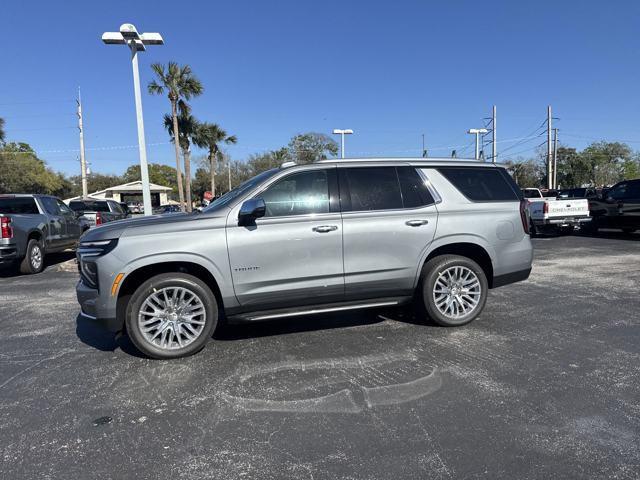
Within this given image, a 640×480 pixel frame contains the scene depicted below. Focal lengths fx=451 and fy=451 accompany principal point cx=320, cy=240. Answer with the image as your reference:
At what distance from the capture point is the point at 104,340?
506 cm

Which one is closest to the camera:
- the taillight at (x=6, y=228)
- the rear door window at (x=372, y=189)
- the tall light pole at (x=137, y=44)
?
the rear door window at (x=372, y=189)

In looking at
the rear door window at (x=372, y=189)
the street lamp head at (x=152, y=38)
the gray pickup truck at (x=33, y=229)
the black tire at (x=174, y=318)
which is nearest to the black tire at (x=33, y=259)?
the gray pickup truck at (x=33, y=229)

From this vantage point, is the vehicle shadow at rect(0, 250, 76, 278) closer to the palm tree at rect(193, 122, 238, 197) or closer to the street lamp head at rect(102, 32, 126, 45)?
the street lamp head at rect(102, 32, 126, 45)

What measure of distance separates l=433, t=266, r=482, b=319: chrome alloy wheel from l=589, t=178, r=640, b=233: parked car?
12.0 meters

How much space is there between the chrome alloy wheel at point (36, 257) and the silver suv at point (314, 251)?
6.70 m

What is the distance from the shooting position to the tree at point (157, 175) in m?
Result: 100

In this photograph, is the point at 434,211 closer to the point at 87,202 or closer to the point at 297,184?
the point at 297,184

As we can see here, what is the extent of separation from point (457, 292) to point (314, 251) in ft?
6.00

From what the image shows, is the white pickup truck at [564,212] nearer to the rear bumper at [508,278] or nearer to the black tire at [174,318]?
the rear bumper at [508,278]

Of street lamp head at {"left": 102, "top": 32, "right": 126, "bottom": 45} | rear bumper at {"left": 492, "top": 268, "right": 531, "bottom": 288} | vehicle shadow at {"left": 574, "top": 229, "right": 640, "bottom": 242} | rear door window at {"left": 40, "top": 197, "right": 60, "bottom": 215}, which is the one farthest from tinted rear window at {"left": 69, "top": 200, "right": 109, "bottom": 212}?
vehicle shadow at {"left": 574, "top": 229, "right": 640, "bottom": 242}

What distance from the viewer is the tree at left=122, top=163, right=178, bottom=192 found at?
100375mm

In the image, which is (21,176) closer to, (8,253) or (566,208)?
(8,253)

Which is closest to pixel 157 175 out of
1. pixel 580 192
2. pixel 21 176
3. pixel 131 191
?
pixel 131 191

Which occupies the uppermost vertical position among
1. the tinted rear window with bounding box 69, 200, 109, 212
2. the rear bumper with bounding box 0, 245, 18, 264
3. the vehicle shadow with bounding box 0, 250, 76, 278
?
the tinted rear window with bounding box 69, 200, 109, 212
